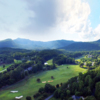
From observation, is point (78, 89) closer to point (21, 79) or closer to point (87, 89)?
point (87, 89)

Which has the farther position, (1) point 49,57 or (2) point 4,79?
(1) point 49,57

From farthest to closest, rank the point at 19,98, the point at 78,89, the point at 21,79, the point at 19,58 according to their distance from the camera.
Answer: the point at 19,58 → the point at 21,79 → the point at 19,98 → the point at 78,89

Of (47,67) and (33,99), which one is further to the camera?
(47,67)

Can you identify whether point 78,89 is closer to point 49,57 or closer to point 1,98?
point 1,98

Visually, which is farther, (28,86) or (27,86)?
(27,86)

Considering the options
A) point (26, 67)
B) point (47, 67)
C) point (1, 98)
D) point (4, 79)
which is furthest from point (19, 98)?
point (47, 67)

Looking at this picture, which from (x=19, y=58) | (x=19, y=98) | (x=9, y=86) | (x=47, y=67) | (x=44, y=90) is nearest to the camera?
(x=19, y=98)

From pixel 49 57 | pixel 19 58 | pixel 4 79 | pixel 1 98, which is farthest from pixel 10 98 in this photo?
pixel 49 57

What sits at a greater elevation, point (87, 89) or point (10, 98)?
point (87, 89)

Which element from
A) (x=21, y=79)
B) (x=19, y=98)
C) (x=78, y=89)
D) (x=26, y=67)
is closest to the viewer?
(x=78, y=89)

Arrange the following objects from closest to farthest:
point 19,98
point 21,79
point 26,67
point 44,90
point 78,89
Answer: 1. point 78,89
2. point 19,98
3. point 44,90
4. point 21,79
5. point 26,67
